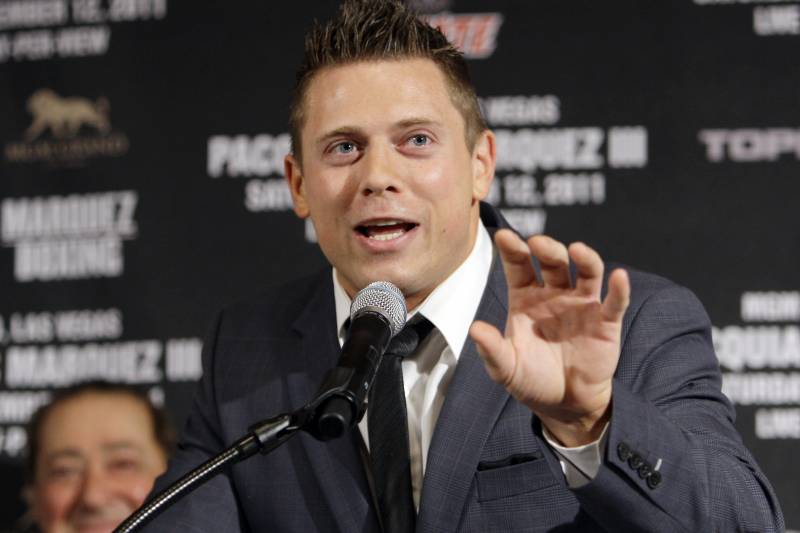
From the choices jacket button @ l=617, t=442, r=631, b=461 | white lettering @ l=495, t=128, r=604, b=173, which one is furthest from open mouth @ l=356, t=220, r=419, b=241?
white lettering @ l=495, t=128, r=604, b=173

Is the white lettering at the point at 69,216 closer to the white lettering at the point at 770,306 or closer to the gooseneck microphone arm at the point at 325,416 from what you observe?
the white lettering at the point at 770,306

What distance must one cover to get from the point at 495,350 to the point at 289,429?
0.24m

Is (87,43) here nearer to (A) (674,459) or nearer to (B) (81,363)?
(B) (81,363)

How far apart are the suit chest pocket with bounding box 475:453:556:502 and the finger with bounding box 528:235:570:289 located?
1.38ft

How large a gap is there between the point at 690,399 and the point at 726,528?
25 centimetres

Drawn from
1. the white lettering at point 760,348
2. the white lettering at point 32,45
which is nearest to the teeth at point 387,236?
the white lettering at point 760,348

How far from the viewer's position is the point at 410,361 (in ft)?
5.98

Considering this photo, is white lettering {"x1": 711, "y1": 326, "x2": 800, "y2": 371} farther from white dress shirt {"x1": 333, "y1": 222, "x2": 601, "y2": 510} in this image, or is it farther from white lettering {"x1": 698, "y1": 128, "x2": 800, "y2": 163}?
white dress shirt {"x1": 333, "y1": 222, "x2": 601, "y2": 510}

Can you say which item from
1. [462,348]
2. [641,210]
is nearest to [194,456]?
[462,348]

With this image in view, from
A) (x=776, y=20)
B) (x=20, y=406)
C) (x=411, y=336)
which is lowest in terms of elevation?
(x=20, y=406)

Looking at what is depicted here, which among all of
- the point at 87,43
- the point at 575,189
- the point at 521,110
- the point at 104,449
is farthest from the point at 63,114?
the point at 575,189

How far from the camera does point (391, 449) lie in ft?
5.53

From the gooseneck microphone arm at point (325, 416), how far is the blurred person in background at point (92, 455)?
1.61 m

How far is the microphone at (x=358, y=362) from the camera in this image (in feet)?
3.73
